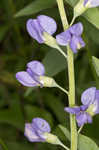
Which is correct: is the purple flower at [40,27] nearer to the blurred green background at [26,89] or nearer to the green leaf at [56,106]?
the blurred green background at [26,89]


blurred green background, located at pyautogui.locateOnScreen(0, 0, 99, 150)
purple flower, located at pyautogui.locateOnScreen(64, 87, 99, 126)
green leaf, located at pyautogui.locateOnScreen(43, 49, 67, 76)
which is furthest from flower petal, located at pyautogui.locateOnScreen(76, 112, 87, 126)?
blurred green background, located at pyautogui.locateOnScreen(0, 0, 99, 150)

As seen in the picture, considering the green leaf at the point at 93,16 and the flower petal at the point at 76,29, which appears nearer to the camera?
the flower petal at the point at 76,29

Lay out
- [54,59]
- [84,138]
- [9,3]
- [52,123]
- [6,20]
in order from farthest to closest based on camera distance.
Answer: [6,20] < [9,3] < [52,123] < [54,59] < [84,138]

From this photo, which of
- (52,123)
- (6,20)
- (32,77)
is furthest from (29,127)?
(6,20)

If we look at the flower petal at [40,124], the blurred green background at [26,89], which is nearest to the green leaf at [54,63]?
the blurred green background at [26,89]

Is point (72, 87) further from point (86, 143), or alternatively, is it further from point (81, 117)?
point (86, 143)

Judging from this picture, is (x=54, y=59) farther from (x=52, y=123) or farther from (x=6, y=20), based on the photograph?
(x=6, y=20)
